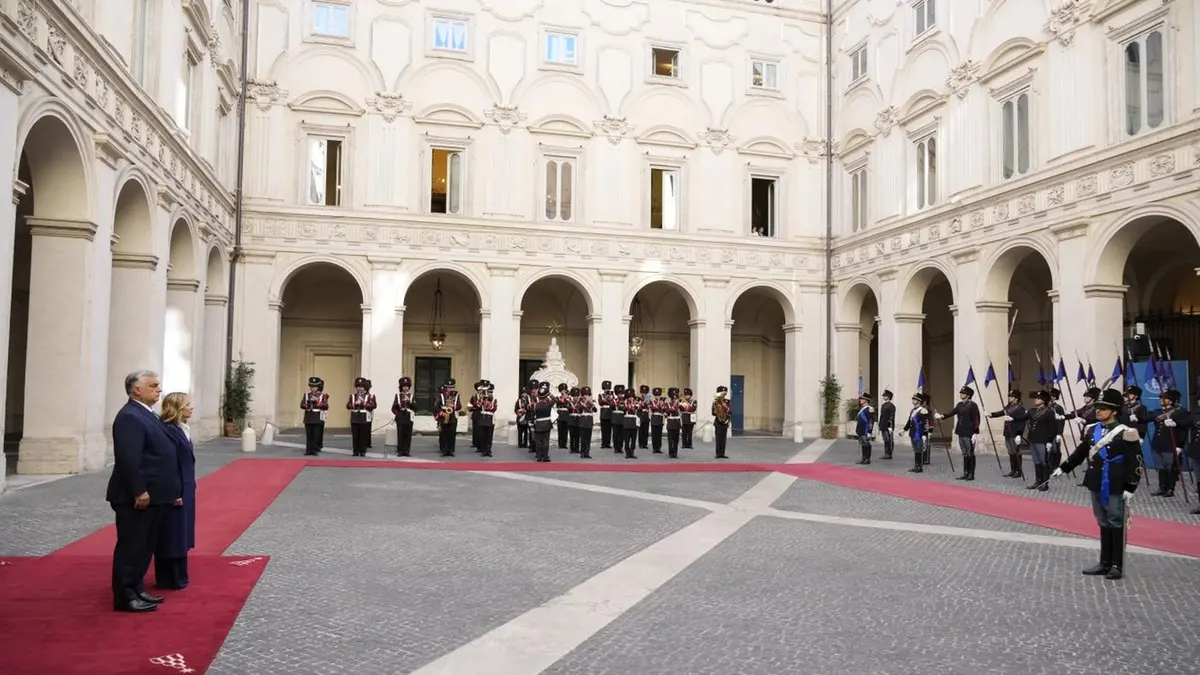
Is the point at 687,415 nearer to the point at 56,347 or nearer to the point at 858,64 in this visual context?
the point at 858,64

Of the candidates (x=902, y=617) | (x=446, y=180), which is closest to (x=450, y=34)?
(x=446, y=180)

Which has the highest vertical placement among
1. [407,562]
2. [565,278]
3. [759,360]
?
[565,278]

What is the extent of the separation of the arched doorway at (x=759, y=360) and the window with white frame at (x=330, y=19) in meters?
15.6

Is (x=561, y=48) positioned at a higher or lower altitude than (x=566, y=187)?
higher

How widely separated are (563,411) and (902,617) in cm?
1492

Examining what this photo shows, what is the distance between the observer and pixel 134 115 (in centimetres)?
1456

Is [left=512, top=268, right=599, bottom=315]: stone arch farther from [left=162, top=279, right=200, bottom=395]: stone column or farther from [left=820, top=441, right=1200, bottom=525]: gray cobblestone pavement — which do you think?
[left=162, top=279, right=200, bottom=395]: stone column

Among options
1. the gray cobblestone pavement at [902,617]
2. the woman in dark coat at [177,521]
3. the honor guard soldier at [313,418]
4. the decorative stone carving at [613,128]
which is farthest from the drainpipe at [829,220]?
the woman in dark coat at [177,521]

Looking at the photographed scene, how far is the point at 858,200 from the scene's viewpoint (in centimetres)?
2712

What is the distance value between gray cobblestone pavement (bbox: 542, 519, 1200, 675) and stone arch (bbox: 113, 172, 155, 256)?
1195 centimetres

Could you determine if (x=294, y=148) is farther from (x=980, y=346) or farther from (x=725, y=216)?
(x=980, y=346)

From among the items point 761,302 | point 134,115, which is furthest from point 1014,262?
point 134,115

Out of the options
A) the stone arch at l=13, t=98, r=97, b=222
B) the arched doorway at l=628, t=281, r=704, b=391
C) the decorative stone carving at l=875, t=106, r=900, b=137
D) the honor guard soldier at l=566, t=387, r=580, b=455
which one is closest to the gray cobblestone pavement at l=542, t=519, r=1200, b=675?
the stone arch at l=13, t=98, r=97, b=222

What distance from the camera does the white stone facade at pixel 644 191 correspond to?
17.0 metres
